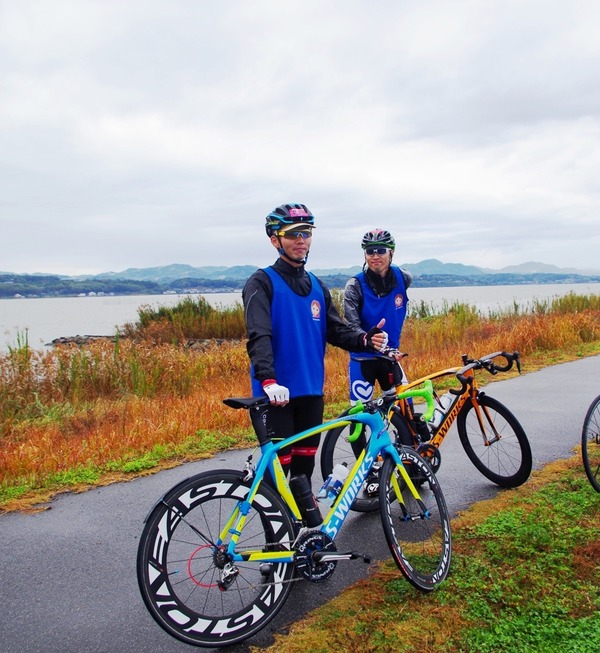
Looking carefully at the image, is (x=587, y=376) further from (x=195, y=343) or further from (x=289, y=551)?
(x=195, y=343)

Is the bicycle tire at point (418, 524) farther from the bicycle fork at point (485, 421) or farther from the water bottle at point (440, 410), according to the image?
the bicycle fork at point (485, 421)

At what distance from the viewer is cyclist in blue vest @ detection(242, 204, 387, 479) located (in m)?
3.61

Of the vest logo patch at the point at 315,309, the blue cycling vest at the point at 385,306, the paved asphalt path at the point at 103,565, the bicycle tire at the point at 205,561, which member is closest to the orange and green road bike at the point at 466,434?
the paved asphalt path at the point at 103,565

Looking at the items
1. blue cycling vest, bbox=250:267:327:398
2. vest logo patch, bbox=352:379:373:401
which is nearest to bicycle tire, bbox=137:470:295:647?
blue cycling vest, bbox=250:267:327:398

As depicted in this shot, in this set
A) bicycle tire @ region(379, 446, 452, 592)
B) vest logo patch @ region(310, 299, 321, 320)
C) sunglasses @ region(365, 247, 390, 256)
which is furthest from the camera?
sunglasses @ region(365, 247, 390, 256)

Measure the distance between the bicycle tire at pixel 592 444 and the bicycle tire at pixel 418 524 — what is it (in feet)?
4.43

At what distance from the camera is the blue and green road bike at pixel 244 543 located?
288 cm

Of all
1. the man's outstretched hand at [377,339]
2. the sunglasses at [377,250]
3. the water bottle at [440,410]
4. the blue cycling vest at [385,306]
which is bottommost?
the water bottle at [440,410]

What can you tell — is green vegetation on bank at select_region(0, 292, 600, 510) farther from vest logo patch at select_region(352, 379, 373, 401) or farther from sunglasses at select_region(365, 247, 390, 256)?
sunglasses at select_region(365, 247, 390, 256)

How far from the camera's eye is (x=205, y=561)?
315 centimetres

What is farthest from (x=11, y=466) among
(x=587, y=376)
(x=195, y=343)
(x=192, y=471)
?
(x=195, y=343)

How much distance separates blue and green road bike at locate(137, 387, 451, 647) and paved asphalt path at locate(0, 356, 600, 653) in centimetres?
22

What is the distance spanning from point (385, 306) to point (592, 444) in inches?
80.5

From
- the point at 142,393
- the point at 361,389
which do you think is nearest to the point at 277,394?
the point at 361,389
